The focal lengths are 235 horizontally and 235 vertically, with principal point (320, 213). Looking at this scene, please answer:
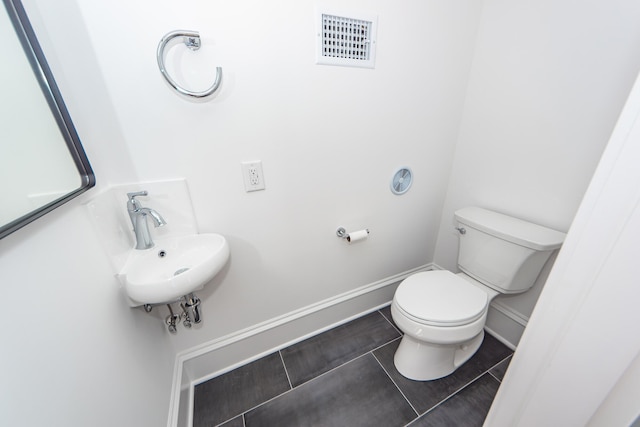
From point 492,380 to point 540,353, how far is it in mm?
864

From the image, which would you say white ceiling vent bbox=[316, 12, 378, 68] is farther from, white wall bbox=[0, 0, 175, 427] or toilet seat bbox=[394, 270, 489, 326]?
toilet seat bbox=[394, 270, 489, 326]

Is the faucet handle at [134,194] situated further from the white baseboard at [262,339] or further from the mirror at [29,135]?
the white baseboard at [262,339]

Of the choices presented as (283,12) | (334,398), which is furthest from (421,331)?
(283,12)

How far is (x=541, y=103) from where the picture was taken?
1.07 meters

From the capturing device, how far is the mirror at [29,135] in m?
0.44

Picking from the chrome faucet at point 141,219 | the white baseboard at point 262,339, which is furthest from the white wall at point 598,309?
the chrome faucet at point 141,219

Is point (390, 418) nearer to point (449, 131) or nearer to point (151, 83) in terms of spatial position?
point (449, 131)

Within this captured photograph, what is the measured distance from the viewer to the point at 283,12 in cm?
87

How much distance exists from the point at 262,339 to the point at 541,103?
6.03 ft

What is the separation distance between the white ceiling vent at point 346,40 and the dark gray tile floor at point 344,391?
5.04 feet

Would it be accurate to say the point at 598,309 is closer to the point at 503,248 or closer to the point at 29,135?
the point at 503,248

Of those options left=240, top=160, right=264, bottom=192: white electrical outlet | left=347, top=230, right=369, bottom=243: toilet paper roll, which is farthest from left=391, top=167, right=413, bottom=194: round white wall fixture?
left=240, top=160, right=264, bottom=192: white electrical outlet

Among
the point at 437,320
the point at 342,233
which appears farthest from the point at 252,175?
the point at 437,320

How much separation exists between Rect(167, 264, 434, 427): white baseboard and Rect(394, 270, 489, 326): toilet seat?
44 centimetres
